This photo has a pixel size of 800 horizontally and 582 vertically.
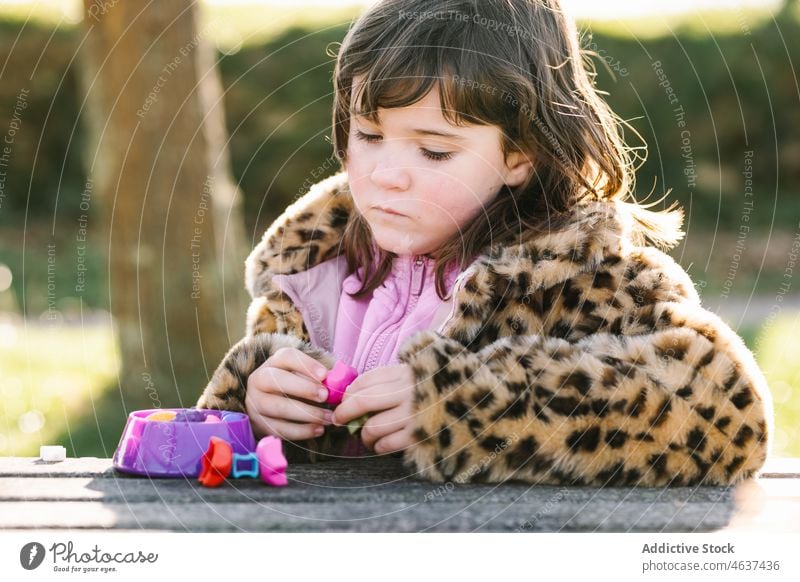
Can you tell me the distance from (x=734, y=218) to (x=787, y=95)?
1.02 m

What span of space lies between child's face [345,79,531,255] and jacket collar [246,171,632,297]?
127 millimetres

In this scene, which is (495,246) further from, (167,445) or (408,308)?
(167,445)

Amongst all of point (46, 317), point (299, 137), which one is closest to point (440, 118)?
point (46, 317)

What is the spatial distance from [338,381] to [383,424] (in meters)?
0.13

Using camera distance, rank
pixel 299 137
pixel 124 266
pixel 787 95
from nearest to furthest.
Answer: pixel 124 266, pixel 299 137, pixel 787 95

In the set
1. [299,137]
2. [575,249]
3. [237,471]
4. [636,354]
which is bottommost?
[237,471]

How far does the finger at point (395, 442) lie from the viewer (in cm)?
178

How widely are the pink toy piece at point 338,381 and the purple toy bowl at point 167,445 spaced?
7.1 inches

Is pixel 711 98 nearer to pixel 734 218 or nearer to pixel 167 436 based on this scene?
pixel 734 218

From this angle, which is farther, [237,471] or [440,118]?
[440,118]

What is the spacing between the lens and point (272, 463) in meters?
1.73

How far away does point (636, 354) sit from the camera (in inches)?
69.5

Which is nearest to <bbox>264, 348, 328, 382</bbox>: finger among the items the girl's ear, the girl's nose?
the girl's nose

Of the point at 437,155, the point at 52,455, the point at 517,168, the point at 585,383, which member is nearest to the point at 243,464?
the point at 52,455
